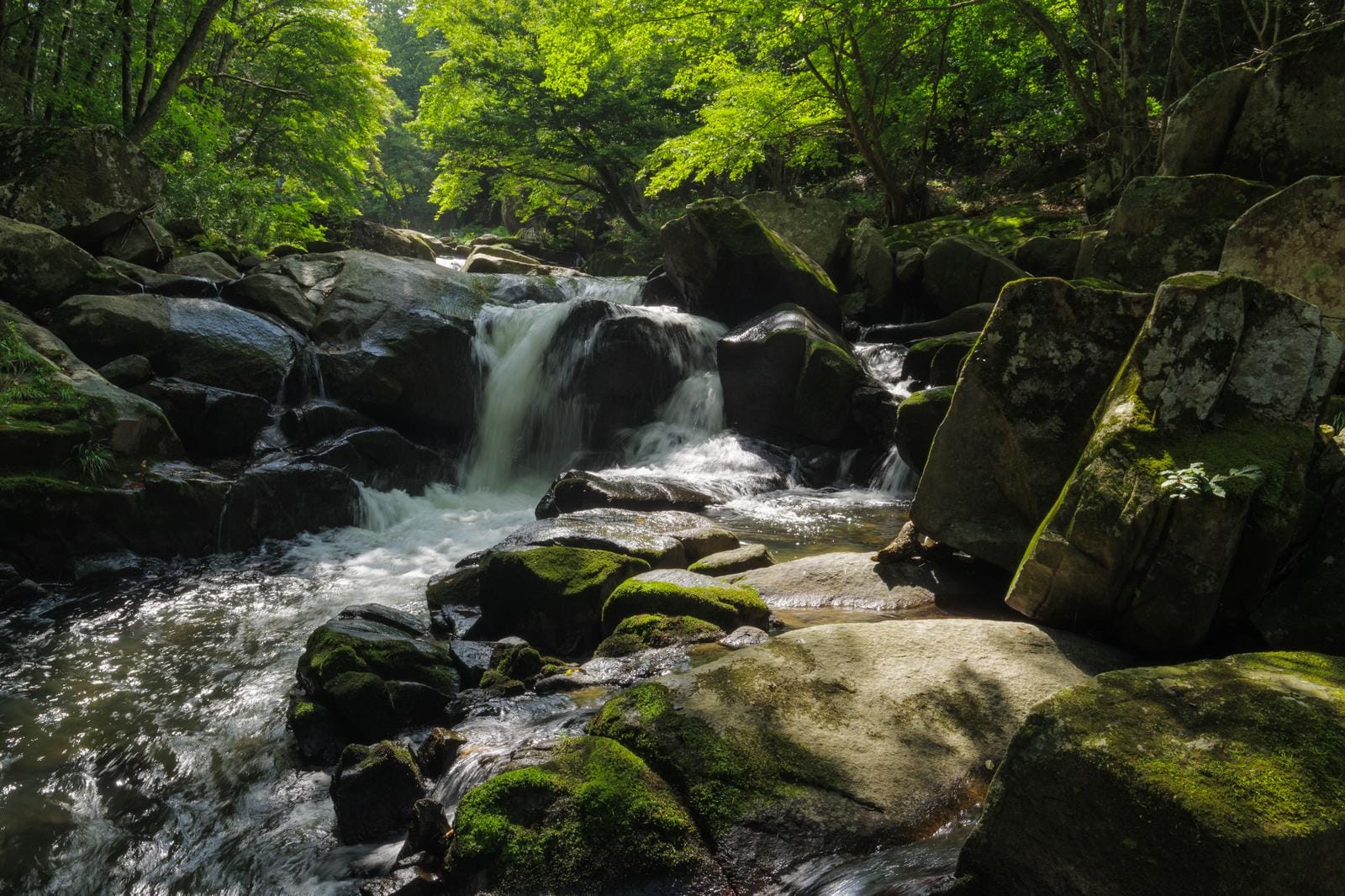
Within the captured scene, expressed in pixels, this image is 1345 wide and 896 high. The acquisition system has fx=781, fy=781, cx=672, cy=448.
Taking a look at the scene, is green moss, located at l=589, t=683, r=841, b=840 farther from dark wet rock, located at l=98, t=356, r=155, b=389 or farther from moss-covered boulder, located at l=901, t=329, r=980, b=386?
dark wet rock, located at l=98, t=356, r=155, b=389

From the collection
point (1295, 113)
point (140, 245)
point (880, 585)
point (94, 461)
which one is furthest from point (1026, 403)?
point (140, 245)

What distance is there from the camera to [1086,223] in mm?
14969

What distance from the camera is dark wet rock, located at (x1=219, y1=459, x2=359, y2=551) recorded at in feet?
29.1

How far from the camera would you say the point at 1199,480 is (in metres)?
3.79

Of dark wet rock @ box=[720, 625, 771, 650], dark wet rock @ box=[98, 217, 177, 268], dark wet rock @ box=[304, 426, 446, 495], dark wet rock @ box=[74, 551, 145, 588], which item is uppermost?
dark wet rock @ box=[98, 217, 177, 268]

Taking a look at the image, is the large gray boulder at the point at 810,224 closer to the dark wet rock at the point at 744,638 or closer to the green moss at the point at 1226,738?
the dark wet rock at the point at 744,638

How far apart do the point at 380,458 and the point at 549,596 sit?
6296 millimetres

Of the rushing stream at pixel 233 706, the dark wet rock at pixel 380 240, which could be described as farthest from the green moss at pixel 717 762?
the dark wet rock at pixel 380 240

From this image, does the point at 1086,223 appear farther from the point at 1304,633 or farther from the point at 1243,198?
the point at 1304,633

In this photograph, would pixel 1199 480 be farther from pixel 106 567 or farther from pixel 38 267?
pixel 38 267

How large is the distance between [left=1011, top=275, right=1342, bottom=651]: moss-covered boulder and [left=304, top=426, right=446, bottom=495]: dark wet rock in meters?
9.06

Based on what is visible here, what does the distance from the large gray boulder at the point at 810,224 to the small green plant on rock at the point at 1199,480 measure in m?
12.9

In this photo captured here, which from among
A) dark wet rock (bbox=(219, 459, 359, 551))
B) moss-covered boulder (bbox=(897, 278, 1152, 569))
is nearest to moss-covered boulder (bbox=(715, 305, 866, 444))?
dark wet rock (bbox=(219, 459, 359, 551))

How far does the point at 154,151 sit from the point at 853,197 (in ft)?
54.6
